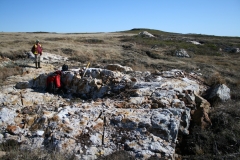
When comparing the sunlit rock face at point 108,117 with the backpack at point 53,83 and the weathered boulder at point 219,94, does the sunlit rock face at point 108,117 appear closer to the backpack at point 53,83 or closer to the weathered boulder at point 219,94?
the backpack at point 53,83

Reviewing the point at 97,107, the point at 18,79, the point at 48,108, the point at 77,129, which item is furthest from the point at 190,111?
the point at 18,79

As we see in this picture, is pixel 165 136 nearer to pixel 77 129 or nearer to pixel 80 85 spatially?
pixel 77 129

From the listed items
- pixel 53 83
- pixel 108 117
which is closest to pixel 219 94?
pixel 108 117

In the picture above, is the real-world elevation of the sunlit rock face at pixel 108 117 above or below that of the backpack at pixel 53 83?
below

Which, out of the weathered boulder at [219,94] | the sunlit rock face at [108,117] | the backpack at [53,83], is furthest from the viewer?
the backpack at [53,83]

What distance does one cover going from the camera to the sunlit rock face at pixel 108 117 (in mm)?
4488

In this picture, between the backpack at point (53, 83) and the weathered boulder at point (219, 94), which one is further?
the backpack at point (53, 83)

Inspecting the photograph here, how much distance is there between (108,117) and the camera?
5156 millimetres

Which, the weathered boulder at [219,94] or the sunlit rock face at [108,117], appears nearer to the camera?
the sunlit rock face at [108,117]

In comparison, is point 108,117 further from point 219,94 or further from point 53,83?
point 219,94

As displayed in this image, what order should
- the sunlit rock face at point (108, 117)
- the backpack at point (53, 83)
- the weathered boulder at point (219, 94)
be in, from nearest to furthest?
the sunlit rock face at point (108, 117)
the weathered boulder at point (219, 94)
the backpack at point (53, 83)

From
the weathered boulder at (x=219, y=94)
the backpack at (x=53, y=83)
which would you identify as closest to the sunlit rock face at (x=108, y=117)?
the backpack at (x=53, y=83)

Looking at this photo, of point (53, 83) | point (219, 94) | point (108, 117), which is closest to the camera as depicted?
point (108, 117)

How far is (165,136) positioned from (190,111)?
1.45 meters
